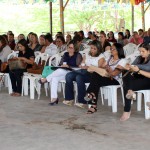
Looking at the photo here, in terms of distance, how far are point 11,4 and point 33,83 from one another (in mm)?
15118

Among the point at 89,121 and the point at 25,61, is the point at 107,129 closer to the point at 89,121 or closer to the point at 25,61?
the point at 89,121

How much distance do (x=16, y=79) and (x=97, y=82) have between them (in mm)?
1955

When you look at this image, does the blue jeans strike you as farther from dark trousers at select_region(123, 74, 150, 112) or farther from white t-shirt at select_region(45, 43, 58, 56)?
white t-shirt at select_region(45, 43, 58, 56)

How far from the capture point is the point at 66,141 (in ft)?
13.3

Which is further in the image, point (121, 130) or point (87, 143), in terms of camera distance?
point (121, 130)

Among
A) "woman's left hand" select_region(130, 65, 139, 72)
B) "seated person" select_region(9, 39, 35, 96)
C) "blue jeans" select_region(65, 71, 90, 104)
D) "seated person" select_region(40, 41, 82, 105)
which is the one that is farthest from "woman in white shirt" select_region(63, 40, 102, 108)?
"seated person" select_region(9, 39, 35, 96)

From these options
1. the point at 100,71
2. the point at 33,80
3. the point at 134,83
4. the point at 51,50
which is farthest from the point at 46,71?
the point at 134,83

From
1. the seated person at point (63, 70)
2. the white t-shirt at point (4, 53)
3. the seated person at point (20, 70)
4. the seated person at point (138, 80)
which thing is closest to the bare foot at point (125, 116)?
the seated person at point (138, 80)

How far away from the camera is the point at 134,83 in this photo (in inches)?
193

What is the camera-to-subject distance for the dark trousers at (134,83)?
193 inches

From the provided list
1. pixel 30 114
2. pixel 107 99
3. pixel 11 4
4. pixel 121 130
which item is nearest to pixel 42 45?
pixel 107 99

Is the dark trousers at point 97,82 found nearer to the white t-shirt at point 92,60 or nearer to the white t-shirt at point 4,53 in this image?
the white t-shirt at point 92,60

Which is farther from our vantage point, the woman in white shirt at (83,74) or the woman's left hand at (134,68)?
the woman in white shirt at (83,74)

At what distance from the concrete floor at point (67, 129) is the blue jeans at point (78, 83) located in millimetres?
179
